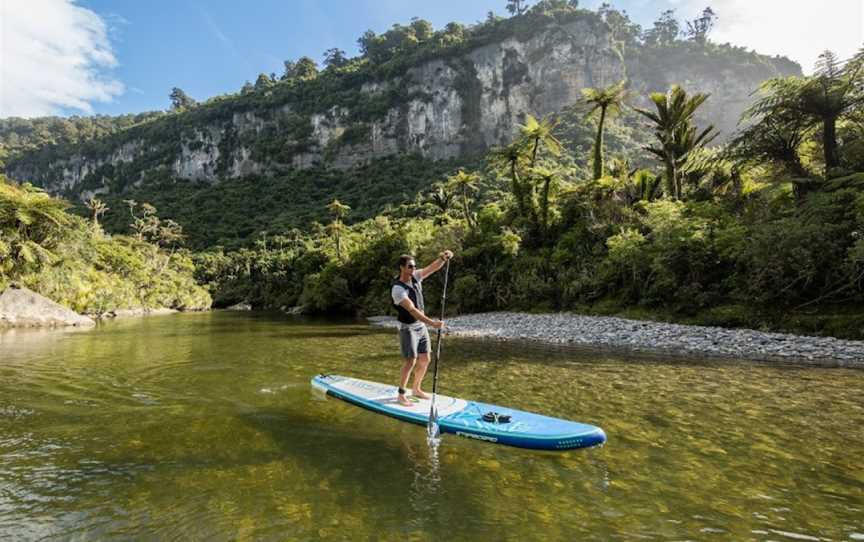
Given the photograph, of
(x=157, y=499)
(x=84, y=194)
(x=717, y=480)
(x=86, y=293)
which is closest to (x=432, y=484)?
(x=157, y=499)

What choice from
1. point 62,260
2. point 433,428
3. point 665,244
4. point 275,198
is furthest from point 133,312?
point 275,198

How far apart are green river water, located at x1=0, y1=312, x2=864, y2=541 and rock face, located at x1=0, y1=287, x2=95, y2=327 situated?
2151 centimetres

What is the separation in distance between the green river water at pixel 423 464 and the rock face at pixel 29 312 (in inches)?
847

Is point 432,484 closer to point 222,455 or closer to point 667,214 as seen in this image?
point 222,455

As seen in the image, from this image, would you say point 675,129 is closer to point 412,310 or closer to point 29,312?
point 412,310

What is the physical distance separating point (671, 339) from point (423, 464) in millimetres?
15649

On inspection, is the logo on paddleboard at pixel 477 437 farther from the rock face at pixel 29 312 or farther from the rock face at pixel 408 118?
the rock face at pixel 408 118

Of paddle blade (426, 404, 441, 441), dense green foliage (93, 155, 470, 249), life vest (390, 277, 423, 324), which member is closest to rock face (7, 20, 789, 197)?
dense green foliage (93, 155, 470, 249)

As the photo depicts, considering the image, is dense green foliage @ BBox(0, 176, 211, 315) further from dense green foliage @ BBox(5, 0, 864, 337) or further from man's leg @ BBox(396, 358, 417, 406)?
man's leg @ BBox(396, 358, 417, 406)

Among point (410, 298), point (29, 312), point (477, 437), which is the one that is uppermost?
point (410, 298)

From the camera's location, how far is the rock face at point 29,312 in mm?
27781

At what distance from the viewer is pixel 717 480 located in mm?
5441

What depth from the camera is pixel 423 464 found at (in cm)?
600

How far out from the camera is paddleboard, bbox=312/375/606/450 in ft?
19.7
